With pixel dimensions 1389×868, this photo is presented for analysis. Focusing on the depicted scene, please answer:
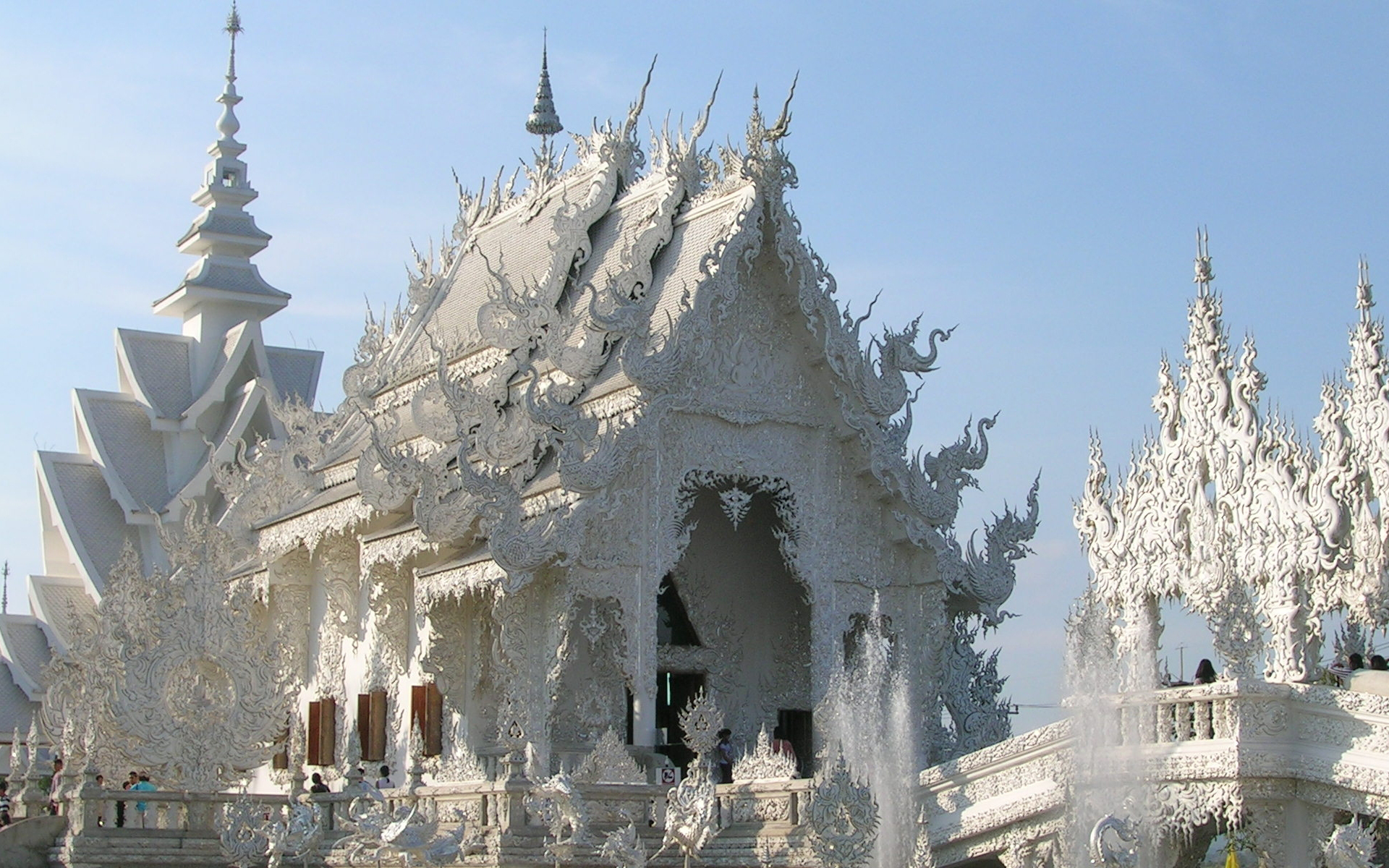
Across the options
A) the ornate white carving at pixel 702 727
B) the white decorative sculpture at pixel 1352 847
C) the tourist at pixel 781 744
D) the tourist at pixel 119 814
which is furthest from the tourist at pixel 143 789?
the white decorative sculpture at pixel 1352 847

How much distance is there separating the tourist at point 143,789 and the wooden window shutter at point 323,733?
430cm

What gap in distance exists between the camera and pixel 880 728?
20.0 m

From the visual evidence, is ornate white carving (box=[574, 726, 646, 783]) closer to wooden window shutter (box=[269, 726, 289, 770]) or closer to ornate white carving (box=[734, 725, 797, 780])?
ornate white carving (box=[734, 725, 797, 780])

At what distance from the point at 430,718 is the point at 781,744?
4402 millimetres

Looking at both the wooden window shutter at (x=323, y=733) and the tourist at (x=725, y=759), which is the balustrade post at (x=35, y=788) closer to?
the wooden window shutter at (x=323, y=733)

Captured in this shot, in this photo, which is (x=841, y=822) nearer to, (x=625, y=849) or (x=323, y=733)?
(x=625, y=849)

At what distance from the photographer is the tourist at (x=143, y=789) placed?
717 inches

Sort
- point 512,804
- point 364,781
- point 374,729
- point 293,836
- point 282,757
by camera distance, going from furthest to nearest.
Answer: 1. point 282,757
2. point 374,729
3. point 364,781
4. point 293,836
5. point 512,804

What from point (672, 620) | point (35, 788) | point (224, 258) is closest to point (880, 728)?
point (672, 620)

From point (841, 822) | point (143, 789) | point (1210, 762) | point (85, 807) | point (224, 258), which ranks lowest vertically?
point (841, 822)

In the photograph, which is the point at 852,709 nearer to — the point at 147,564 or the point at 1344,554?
the point at 1344,554

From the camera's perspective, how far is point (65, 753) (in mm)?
19375

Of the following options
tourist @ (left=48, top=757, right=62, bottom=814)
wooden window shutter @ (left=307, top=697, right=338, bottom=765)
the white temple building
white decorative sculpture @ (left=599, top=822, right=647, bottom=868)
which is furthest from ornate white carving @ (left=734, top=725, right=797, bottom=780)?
wooden window shutter @ (left=307, top=697, right=338, bottom=765)

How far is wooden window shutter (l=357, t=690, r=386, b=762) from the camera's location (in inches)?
890
